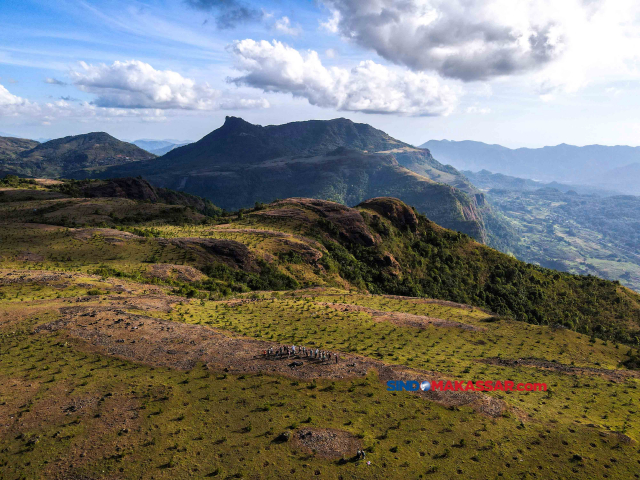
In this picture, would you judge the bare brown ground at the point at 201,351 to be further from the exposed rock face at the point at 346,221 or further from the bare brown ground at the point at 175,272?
the exposed rock face at the point at 346,221

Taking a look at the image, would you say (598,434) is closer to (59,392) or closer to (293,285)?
(59,392)

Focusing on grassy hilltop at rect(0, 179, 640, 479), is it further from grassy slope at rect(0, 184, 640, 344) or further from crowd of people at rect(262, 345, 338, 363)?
crowd of people at rect(262, 345, 338, 363)

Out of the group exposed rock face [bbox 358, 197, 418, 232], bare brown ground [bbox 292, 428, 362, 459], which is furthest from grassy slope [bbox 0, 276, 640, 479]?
exposed rock face [bbox 358, 197, 418, 232]

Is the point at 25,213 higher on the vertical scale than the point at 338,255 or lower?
higher

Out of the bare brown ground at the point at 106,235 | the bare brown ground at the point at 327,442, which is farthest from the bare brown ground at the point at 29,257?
the bare brown ground at the point at 327,442

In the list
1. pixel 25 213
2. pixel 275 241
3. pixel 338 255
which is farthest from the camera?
pixel 25 213

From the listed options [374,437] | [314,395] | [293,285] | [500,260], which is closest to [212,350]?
[314,395]

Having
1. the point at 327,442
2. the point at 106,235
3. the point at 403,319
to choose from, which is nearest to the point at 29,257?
the point at 106,235
